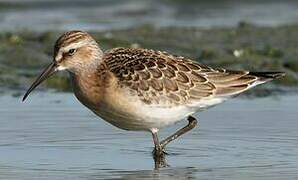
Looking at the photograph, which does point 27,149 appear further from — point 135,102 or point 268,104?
point 268,104

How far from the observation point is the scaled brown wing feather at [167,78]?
11219 mm

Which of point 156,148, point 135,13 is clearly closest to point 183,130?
point 156,148

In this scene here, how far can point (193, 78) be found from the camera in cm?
1155

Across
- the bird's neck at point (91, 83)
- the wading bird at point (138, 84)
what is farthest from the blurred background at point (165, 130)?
the bird's neck at point (91, 83)

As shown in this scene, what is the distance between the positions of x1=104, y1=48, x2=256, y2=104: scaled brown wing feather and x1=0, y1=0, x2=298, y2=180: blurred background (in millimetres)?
678

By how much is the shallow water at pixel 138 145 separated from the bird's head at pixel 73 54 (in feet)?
3.15

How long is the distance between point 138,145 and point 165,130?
2.90 feet

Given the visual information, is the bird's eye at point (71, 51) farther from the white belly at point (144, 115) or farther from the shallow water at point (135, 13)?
the shallow water at point (135, 13)

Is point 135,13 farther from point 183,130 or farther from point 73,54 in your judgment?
point 73,54

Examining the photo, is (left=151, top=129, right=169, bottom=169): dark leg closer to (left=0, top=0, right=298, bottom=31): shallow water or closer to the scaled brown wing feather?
the scaled brown wing feather

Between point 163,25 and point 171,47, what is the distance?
2.64 metres

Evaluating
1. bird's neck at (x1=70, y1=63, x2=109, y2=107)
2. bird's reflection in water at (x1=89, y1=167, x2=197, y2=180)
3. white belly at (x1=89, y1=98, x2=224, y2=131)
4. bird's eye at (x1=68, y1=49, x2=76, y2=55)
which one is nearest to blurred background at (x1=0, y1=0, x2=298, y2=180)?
bird's reflection in water at (x1=89, y1=167, x2=197, y2=180)

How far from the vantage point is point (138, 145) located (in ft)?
39.8

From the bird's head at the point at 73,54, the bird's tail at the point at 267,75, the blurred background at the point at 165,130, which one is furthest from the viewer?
the bird's tail at the point at 267,75
